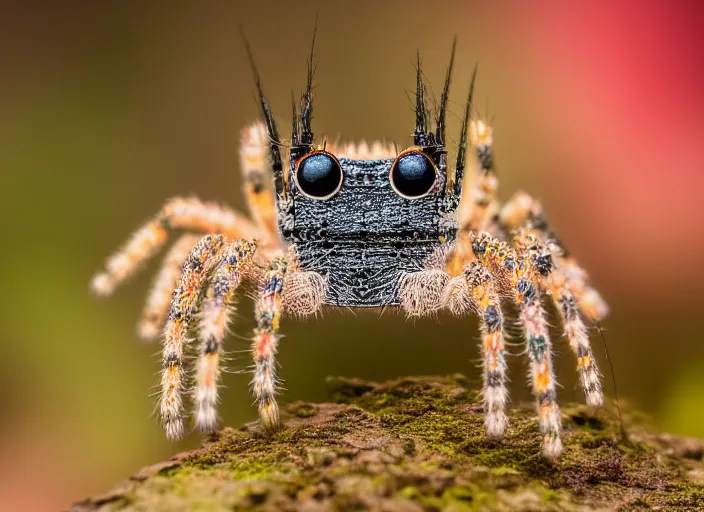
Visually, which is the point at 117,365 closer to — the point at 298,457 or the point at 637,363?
the point at 298,457

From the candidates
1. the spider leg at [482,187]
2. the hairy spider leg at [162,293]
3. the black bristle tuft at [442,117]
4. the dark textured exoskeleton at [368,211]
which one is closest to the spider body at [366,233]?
the dark textured exoskeleton at [368,211]

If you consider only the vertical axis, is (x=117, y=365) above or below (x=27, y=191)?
below

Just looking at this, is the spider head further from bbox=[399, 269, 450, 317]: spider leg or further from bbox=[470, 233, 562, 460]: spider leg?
bbox=[470, 233, 562, 460]: spider leg

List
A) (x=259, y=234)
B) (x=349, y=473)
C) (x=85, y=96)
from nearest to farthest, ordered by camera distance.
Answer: (x=349, y=473)
(x=259, y=234)
(x=85, y=96)

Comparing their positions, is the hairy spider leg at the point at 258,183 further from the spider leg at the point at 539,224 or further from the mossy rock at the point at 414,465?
the spider leg at the point at 539,224

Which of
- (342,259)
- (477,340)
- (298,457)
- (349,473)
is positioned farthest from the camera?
(342,259)

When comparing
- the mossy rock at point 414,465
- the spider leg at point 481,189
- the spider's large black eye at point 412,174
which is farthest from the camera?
the spider leg at point 481,189

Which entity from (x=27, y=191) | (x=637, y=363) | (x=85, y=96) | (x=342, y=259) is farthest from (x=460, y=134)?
(x=27, y=191)
